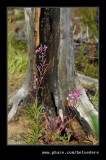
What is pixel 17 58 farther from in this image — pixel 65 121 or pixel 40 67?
pixel 65 121

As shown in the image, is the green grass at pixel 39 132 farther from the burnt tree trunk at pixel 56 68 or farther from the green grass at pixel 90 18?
the green grass at pixel 90 18

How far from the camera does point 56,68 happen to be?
176 inches

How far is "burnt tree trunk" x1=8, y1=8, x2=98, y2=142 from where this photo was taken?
4.37 meters

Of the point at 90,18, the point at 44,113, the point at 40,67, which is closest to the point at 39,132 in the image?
the point at 44,113

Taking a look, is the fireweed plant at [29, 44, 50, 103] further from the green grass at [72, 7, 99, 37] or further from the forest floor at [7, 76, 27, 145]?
the green grass at [72, 7, 99, 37]

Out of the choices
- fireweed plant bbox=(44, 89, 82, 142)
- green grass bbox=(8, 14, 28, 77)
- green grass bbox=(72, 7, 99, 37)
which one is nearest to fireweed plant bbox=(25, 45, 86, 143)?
fireweed plant bbox=(44, 89, 82, 142)

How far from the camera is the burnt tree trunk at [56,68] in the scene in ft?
14.3

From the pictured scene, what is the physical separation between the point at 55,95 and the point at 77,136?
1.41ft

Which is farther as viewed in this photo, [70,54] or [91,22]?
[91,22]

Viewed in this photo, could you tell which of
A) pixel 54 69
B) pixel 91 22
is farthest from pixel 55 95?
pixel 91 22

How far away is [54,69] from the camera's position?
448 cm
